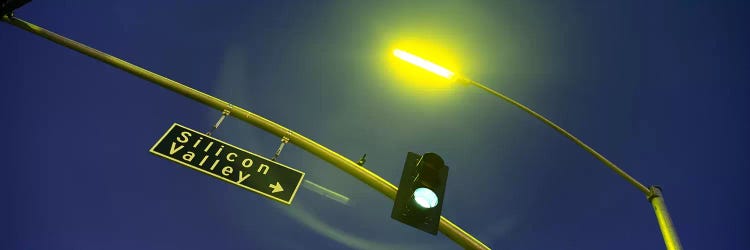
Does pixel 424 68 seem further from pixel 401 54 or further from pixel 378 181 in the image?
pixel 378 181

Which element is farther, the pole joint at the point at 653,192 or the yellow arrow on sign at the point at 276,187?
the yellow arrow on sign at the point at 276,187

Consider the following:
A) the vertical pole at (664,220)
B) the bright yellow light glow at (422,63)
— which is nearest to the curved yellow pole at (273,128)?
the bright yellow light glow at (422,63)

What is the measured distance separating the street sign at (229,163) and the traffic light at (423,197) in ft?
4.65

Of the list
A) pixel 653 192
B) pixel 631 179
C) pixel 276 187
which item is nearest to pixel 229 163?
pixel 276 187

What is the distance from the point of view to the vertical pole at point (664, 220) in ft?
11.7

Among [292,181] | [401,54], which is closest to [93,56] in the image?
[292,181]

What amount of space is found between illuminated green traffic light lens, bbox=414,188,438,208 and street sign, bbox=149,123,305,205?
1.57 metres

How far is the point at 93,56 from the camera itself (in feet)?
16.2

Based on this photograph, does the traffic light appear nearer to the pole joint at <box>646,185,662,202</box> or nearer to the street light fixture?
the street light fixture

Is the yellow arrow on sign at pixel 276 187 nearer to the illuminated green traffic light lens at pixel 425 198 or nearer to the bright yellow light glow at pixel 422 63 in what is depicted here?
the illuminated green traffic light lens at pixel 425 198

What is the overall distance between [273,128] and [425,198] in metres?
2.27

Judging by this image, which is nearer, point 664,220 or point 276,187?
point 664,220

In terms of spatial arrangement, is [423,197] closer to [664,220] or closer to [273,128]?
[273,128]

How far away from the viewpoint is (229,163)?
14.3 feet
